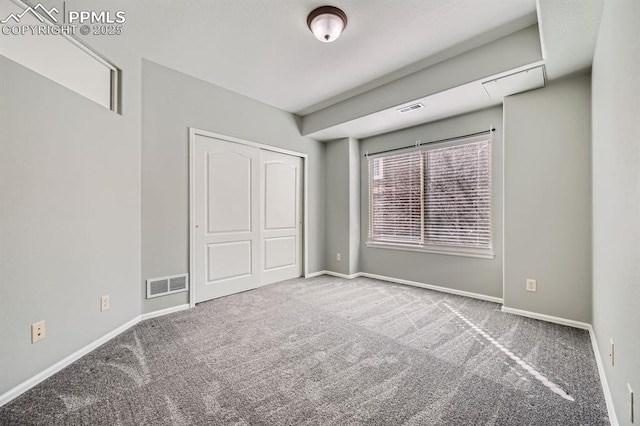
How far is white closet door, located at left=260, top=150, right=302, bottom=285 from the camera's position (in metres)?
4.22

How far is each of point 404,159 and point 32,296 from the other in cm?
430

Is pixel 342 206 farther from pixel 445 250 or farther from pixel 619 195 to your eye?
pixel 619 195

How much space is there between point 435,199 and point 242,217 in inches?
109

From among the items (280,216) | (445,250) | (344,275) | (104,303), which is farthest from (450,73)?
(104,303)

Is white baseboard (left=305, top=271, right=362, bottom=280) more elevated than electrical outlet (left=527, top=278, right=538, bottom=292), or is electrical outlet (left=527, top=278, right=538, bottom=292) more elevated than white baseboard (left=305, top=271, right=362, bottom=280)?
electrical outlet (left=527, top=278, right=538, bottom=292)

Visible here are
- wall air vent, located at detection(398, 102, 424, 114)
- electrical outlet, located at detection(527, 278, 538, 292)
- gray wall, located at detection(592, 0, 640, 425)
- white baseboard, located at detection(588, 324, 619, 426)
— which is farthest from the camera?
wall air vent, located at detection(398, 102, 424, 114)

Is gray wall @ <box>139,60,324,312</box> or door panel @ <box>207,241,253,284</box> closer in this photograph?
gray wall @ <box>139,60,324,312</box>

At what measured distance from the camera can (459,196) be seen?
3.72 metres

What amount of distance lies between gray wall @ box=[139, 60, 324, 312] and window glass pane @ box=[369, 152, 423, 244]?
2347 mm

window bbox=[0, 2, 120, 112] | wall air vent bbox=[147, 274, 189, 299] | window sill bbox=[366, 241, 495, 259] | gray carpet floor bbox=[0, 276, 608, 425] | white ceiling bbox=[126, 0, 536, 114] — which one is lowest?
gray carpet floor bbox=[0, 276, 608, 425]

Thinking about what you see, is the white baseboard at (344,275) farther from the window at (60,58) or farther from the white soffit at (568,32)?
the window at (60,58)

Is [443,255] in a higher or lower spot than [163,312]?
higher

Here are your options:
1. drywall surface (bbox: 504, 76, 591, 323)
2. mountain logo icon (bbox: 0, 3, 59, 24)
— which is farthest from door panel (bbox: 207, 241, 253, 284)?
drywall surface (bbox: 504, 76, 591, 323)

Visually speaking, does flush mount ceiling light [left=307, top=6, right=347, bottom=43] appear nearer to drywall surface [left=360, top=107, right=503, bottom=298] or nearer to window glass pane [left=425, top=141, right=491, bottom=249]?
drywall surface [left=360, top=107, right=503, bottom=298]
